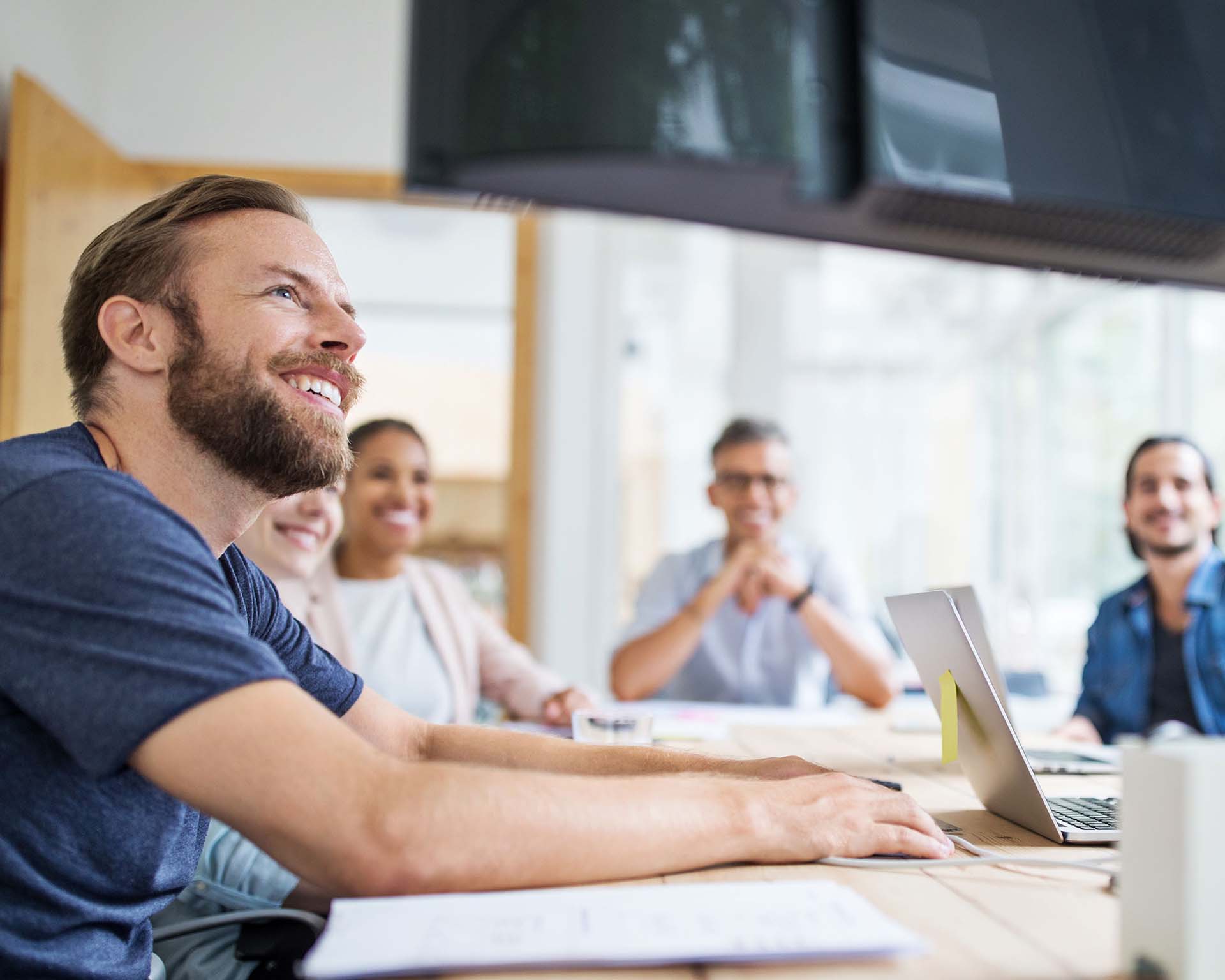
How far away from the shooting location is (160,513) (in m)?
0.82

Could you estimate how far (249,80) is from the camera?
142 inches

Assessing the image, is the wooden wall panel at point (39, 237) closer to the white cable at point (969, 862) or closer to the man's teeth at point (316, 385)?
the man's teeth at point (316, 385)

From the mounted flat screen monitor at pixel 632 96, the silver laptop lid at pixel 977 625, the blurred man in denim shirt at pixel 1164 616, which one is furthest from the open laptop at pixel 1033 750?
the blurred man in denim shirt at pixel 1164 616

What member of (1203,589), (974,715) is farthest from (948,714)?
(1203,589)

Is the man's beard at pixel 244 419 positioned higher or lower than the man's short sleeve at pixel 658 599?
higher

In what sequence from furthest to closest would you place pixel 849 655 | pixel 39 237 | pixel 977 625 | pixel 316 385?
pixel 39 237, pixel 849 655, pixel 977 625, pixel 316 385

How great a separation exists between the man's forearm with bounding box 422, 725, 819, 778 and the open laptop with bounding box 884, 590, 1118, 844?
0.17 m

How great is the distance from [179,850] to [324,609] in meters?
1.15

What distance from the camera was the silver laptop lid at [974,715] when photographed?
0.95m

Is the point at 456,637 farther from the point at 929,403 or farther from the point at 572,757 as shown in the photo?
the point at 929,403

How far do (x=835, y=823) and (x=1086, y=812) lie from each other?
13.9 inches

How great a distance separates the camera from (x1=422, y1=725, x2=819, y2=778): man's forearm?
1.05 m

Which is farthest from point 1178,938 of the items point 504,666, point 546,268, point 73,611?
point 546,268

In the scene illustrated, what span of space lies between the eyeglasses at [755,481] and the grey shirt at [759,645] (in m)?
0.18
